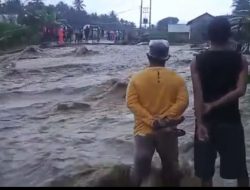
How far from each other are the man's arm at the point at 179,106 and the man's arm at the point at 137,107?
0.10 metres

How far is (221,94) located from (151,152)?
730mm

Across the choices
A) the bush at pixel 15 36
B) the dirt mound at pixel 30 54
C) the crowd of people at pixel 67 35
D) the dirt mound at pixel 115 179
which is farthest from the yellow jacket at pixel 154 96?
the crowd of people at pixel 67 35

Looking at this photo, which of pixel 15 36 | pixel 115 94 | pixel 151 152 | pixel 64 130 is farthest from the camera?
pixel 15 36

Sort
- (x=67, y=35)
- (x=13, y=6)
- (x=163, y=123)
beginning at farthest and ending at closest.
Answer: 1. (x=13, y=6)
2. (x=67, y=35)
3. (x=163, y=123)

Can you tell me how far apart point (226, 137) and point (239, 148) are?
0.13m

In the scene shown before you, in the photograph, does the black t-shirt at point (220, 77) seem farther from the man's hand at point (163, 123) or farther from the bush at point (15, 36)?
the bush at point (15, 36)

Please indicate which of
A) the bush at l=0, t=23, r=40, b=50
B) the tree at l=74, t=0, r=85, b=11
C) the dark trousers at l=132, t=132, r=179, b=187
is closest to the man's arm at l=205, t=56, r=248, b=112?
the dark trousers at l=132, t=132, r=179, b=187

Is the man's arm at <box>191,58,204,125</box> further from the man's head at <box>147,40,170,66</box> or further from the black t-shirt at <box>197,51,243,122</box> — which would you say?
the man's head at <box>147,40,170,66</box>

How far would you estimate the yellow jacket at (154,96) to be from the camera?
13.7 ft

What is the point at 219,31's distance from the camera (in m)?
3.94

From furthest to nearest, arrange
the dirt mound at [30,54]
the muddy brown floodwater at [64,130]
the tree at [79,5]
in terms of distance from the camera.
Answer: the tree at [79,5]
the dirt mound at [30,54]
the muddy brown floodwater at [64,130]

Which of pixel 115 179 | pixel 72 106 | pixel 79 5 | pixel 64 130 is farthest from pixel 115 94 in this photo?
pixel 79 5

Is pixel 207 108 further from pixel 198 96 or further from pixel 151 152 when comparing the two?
pixel 151 152

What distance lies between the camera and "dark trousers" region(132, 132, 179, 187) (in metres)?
4.20
